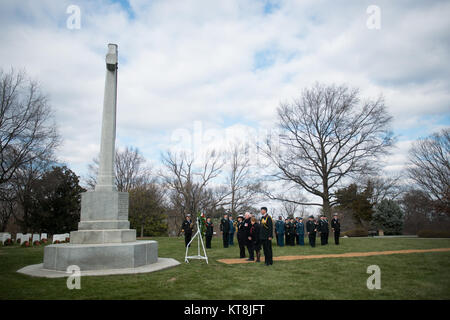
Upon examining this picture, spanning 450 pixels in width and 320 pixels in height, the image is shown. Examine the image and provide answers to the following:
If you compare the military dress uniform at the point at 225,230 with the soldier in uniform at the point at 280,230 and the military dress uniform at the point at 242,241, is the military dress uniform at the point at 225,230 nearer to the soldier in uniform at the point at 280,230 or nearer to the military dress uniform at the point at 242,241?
the soldier in uniform at the point at 280,230

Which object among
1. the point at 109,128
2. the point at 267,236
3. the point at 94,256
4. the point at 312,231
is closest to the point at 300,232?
the point at 312,231

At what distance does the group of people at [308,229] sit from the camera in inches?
675

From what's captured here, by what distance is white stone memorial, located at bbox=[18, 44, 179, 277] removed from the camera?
307 inches

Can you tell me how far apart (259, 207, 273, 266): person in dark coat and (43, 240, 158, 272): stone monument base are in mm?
4097

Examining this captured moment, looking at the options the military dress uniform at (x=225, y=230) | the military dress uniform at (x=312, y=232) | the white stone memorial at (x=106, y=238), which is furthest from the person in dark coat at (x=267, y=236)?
the military dress uniform at (x=312, y=232)

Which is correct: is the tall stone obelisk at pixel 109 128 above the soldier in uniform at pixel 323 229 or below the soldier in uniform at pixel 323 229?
above

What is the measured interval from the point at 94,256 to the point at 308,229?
42.1 feet

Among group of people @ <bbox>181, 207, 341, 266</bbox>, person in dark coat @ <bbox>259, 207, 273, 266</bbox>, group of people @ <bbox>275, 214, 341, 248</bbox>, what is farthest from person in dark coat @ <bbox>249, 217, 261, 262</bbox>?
group of people @ <bbox>275, 214, 341, 248</bbox>

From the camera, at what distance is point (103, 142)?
9945mm

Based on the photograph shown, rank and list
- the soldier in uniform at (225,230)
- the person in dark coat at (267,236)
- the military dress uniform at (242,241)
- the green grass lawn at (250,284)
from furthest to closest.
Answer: the soldier in uniform at (225,230)
the military dress uniform at (242,241)
the person in dark coat at (267,236)
the green grass lawn at (250,284)

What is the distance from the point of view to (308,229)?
675 inches

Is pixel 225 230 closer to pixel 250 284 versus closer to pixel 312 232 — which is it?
pixel 312 232
